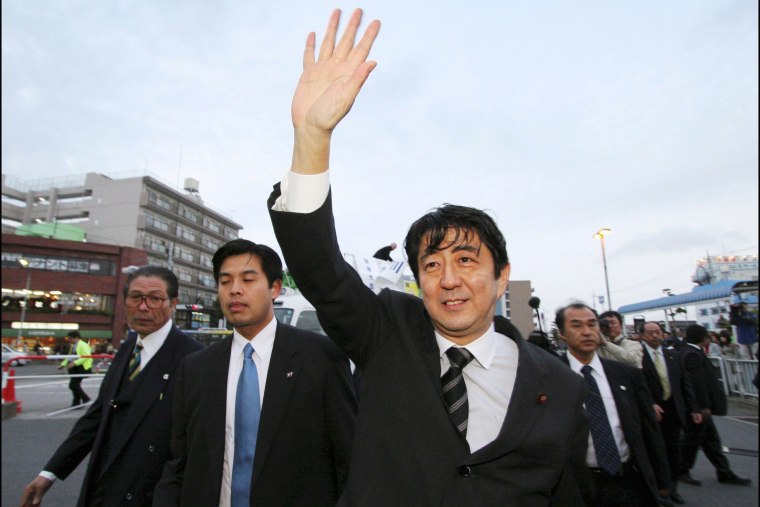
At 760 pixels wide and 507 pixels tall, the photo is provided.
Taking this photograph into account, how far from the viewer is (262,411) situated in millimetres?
2115

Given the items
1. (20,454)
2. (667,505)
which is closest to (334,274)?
(667,505)

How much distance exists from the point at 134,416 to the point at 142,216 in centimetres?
5260

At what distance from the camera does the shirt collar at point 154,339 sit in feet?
8.70

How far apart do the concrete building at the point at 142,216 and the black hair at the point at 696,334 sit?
149 feet

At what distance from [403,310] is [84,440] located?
2.29 meters

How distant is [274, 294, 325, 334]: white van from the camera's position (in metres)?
7.57

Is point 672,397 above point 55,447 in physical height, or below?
above

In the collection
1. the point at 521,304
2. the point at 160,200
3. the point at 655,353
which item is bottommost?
the point at 655,353

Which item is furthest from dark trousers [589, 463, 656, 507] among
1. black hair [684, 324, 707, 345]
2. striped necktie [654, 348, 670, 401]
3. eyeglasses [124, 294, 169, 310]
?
black hair [684, 324, 707, 345]

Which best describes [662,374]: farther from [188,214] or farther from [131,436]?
[188,214]

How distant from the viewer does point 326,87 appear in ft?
4.71

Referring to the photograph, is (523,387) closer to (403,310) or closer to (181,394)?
(403,310)

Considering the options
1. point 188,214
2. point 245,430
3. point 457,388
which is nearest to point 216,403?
point 245,430

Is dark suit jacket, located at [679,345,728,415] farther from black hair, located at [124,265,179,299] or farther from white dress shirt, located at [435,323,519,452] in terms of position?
black hair, located at [124,265,179,299]
